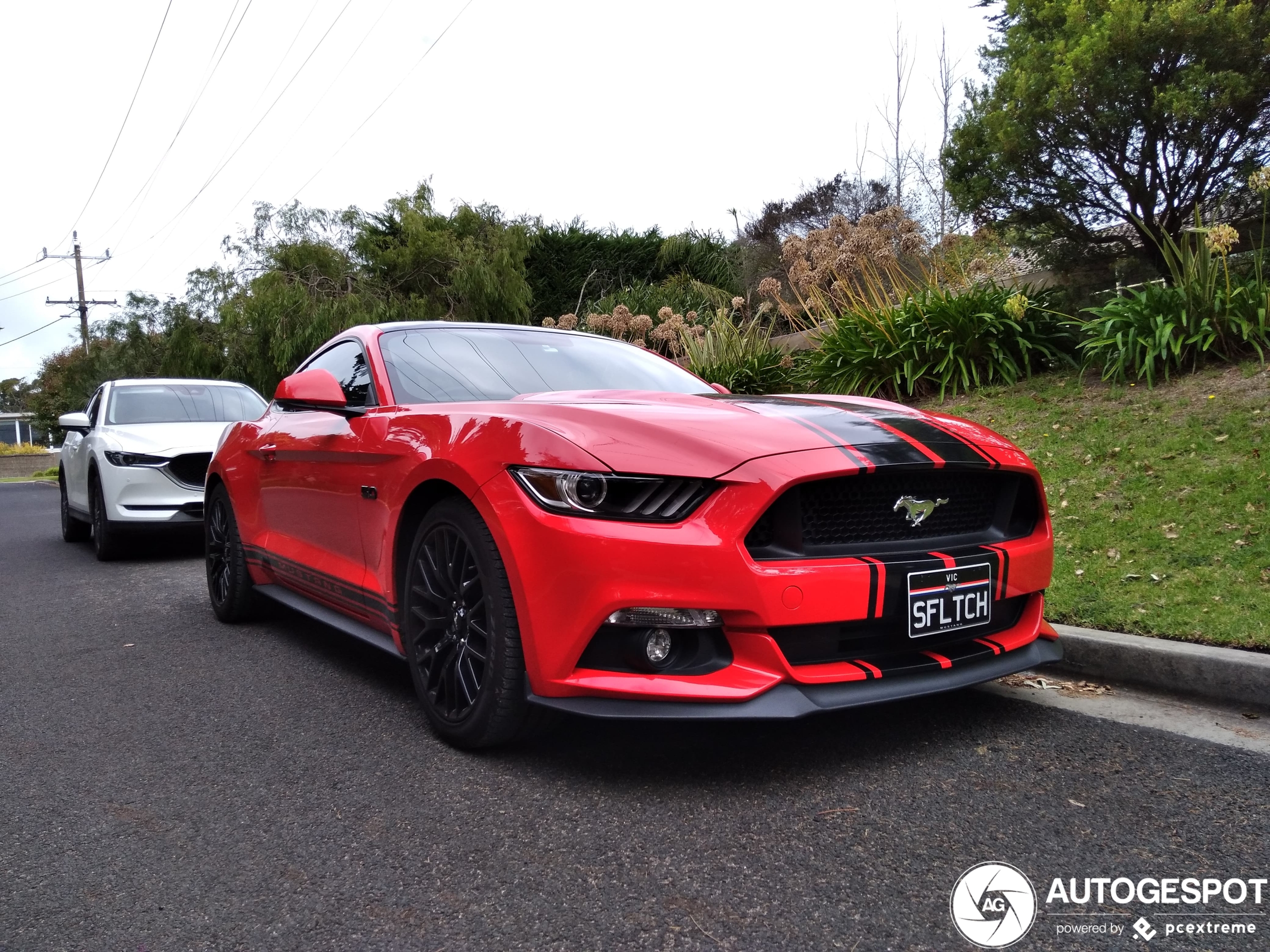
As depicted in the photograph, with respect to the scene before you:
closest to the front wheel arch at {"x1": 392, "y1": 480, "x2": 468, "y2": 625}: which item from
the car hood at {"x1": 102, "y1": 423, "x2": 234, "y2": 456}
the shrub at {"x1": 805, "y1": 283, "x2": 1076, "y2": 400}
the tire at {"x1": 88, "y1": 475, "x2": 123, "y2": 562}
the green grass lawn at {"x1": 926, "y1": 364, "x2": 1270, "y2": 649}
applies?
the green grass lawn at {"x1": 926, "y1": 364, "x2": 1270, "y2": 649}

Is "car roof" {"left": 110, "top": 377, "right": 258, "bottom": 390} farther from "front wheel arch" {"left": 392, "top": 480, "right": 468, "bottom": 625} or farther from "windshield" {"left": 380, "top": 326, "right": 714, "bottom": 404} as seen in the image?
"front wheel arch" {"left": 392, "top": 480, "right": 468, "bottom": 625}

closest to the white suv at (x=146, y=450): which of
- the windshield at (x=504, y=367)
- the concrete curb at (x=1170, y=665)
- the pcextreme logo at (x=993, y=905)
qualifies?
the windshield at (x=504, y=367)

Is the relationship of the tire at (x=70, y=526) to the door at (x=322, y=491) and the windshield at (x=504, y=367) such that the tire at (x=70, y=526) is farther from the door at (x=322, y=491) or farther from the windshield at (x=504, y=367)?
the windshield at (x=504, y=367)

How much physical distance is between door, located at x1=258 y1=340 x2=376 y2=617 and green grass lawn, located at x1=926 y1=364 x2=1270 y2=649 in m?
2.82

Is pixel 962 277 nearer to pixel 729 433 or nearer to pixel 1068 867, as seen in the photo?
pixel 729 433

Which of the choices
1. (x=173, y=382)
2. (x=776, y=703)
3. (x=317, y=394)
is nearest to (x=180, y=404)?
(x=173, y=382)

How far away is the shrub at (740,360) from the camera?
31.4 ft

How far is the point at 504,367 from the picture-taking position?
3818 mm

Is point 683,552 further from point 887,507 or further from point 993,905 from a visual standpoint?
point 993,905

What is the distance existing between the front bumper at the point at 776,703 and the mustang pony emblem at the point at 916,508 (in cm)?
44

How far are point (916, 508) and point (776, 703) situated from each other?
0.76 meters

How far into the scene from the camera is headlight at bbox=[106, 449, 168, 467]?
7551 mm

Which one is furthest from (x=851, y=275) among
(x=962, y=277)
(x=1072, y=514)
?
(x=1072, y=514)

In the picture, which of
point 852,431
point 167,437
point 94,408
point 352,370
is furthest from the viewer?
point 94,408
